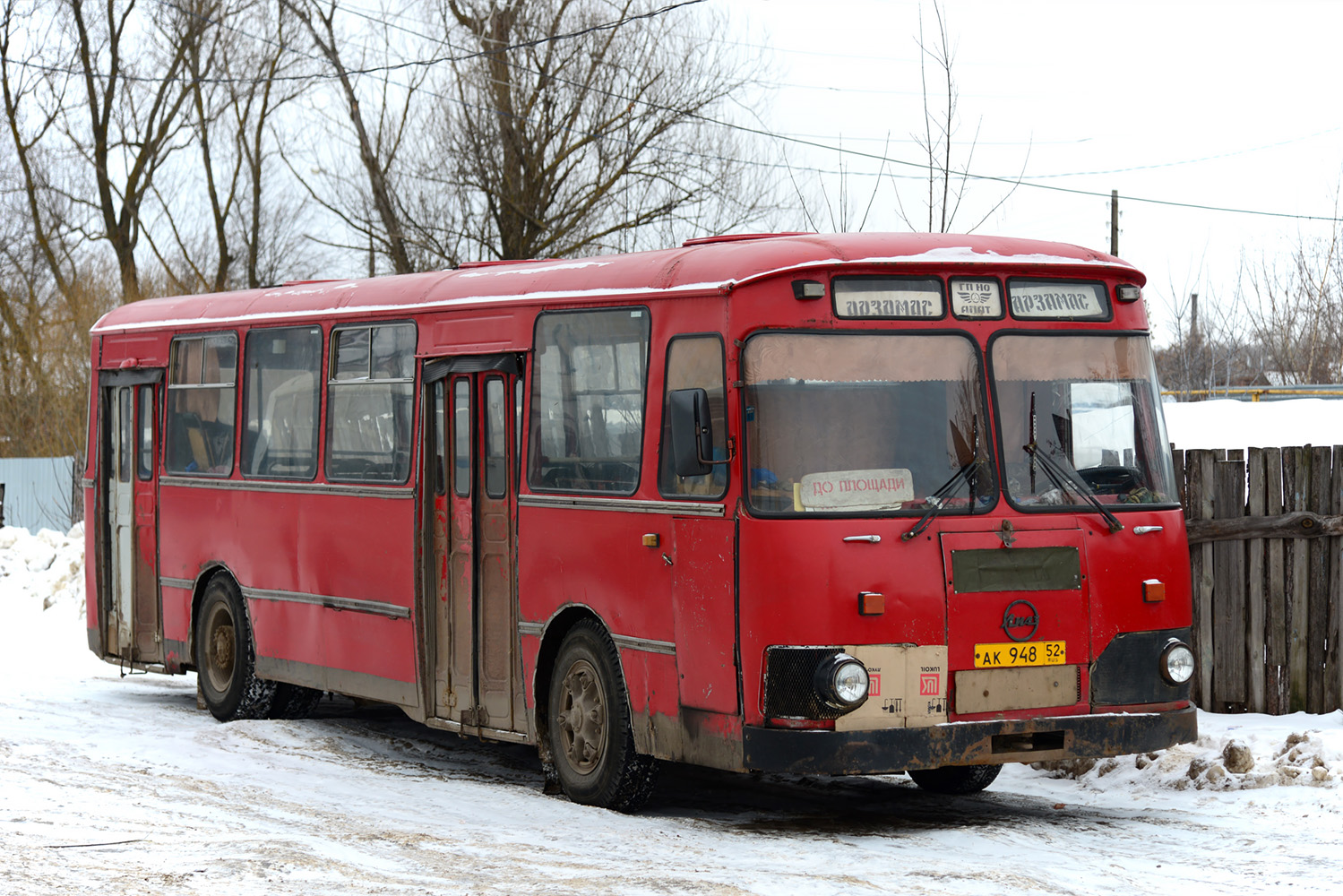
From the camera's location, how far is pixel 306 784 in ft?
32.0

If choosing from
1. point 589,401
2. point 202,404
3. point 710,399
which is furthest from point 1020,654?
point 202,404

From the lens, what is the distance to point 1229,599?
35.6ft

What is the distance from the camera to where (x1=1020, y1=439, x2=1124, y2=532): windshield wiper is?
27.6 ft

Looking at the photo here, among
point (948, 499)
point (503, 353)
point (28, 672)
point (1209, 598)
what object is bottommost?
point (28, 672)

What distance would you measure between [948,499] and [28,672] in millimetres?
10768

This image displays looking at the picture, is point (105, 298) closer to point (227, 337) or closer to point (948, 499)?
point (227, 337)

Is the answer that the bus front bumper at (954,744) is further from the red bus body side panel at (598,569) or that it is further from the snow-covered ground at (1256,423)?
the snow-covered ground at (1256,423)

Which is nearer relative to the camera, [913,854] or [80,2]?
[913,854]

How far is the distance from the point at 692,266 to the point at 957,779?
3404 millimetres

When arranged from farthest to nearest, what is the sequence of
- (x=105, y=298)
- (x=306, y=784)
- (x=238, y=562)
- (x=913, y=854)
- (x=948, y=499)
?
(x=105, y=298) < (x=238, y=562) < (x=306, y=784) < (x=948, y=499) < (x=913, y=854)

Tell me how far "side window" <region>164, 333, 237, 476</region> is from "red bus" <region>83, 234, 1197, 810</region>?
9.72 ft

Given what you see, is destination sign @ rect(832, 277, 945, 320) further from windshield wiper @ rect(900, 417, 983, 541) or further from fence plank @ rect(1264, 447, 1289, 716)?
fence plank @ rect(1264, 447, 1289, 716)

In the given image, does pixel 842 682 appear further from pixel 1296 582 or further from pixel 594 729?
pixel 1296 582

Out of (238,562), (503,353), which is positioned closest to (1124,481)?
(503,353)
